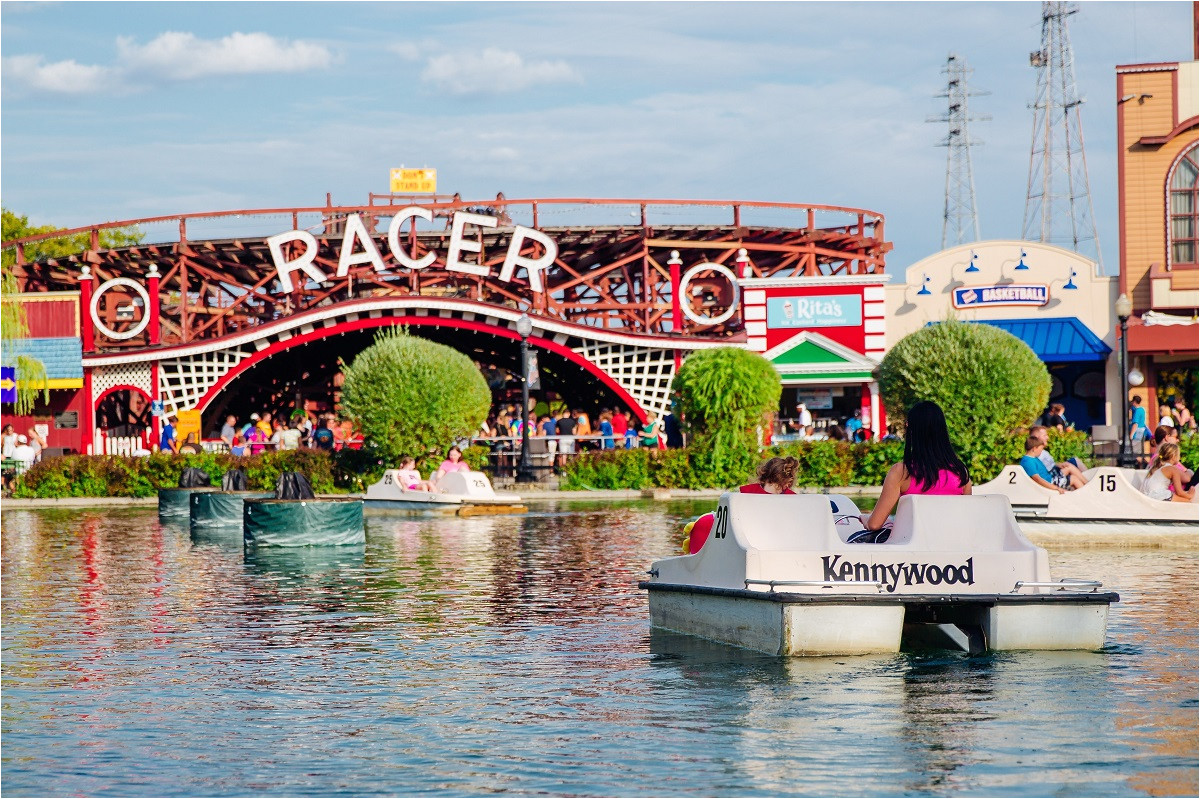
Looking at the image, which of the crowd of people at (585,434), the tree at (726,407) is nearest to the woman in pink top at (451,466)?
the tree at (726,407)

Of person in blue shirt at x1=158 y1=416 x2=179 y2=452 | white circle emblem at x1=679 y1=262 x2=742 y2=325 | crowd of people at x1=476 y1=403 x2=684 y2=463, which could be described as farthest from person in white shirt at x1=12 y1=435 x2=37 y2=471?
white circle emblem at x1=679 y1=262 x2=742 y2=325

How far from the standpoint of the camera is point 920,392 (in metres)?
30.8

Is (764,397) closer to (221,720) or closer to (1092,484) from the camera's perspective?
(1092,484)

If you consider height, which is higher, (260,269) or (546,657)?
(260,269)

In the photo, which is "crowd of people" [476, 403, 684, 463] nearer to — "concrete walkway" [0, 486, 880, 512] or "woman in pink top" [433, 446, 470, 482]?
"concrete walkway" [0, 486, 880, 512]

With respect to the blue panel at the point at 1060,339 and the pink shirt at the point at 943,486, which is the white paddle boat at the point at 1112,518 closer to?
the pink shirt at the point at 943,486

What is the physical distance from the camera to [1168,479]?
1908 centimetres

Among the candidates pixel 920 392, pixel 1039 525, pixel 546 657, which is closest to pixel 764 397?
pixel 920 392

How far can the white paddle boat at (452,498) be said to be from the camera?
91.1 ft

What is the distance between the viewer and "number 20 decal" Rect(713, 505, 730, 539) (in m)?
11.1

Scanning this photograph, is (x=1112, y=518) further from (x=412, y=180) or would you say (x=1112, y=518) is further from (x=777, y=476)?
(x=412, y=180)

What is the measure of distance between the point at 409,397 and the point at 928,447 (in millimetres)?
22613

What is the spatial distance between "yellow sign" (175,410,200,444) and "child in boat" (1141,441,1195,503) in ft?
98.7

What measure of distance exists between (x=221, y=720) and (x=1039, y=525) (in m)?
12.6
